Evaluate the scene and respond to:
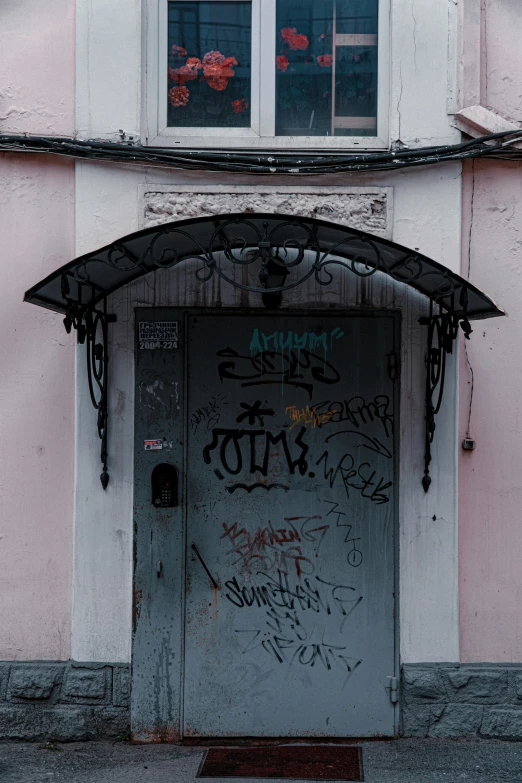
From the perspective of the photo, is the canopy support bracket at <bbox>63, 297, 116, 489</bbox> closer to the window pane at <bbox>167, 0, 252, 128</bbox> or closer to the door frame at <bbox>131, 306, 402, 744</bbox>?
the door frame at <bbox>131, 306, 402, 744</bbox>

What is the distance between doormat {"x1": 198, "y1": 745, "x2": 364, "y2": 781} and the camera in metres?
4.57

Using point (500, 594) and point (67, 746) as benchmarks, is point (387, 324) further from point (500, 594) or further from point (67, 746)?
point (67, 746)

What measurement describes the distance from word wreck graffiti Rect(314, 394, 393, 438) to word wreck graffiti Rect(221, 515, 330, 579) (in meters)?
0.65

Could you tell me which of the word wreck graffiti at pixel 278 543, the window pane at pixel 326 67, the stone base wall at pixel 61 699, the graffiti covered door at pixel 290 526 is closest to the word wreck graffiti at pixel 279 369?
the graffiti covered door at pixel 290 526

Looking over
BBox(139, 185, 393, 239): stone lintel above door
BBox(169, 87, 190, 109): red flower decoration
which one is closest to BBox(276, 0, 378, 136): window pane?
BBox(139, 185, 393, 239): stone lintel above door

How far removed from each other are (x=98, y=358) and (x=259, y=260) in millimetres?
1177

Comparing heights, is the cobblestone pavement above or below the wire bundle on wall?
below

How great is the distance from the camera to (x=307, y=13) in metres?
5.38

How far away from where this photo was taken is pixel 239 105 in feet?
17.6

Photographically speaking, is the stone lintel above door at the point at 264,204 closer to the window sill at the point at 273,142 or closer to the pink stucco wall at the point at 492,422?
the window sill at the point at 273,142

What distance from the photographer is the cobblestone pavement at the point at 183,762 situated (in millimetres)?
4531

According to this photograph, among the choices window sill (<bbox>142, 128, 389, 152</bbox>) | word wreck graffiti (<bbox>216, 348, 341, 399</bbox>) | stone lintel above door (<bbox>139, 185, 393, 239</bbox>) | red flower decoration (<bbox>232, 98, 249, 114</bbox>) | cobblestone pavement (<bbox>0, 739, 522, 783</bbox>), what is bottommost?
cobblestone pavement (<bbox>0, 739, 522, 783</bbox>)

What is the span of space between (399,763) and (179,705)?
4.55 feet

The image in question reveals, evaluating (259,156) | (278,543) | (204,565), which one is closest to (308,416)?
(278,543)
